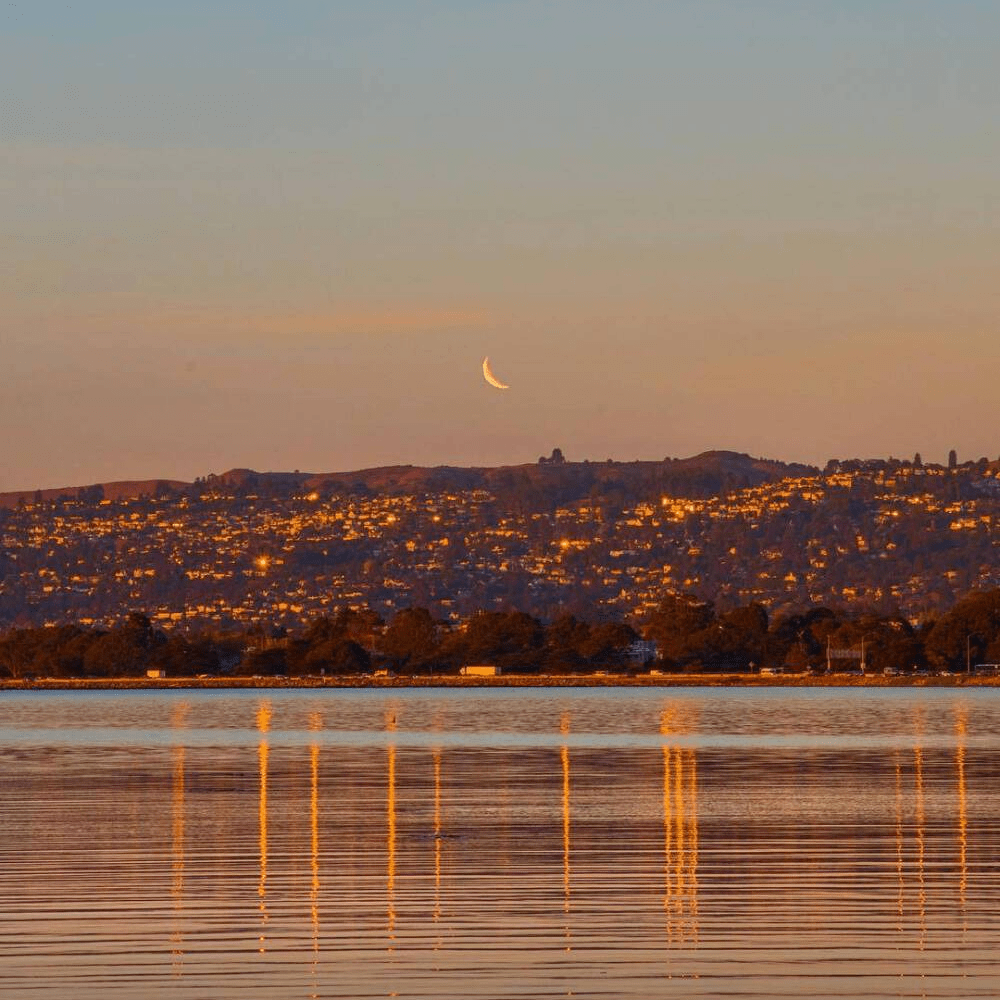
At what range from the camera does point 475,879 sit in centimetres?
3209

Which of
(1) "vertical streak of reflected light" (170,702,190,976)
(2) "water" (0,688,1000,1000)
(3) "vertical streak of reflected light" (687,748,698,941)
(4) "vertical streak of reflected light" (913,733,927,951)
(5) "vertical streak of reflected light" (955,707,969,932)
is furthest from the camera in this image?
(5) "vertical streak of reflected light" (955,707,969,932)

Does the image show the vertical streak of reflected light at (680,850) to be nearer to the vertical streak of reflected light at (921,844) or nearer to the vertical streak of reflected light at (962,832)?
the vertical streak of reflected light at (921,844)

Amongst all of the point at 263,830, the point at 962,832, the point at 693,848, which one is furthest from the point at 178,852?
the point at 962,832

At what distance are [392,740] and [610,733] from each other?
473 inches

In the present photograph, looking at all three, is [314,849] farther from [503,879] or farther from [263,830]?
[503,879]

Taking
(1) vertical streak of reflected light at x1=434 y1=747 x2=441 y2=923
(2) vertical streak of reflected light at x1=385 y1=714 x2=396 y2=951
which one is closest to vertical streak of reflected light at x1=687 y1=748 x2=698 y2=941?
(1) vertical streak of reflected light at x1=434 y1=747 x2=441 y2=923

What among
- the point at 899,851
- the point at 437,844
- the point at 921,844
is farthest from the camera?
the point at 437,844

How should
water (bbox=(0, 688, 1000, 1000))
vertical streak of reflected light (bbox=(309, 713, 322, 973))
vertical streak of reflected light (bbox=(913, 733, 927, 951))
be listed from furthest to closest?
vertical streak of reflected light (bbox=(913, 733, 927, 951)) → vertical streak of reflected light (bbox=(309, 713, 322, 973)) → water (bbox=(0, 688, 1000, 1000))

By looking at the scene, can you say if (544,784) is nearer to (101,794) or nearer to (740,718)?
(101,794)

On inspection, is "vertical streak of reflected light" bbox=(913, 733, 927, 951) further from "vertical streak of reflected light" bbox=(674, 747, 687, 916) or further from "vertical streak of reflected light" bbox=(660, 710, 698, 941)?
"vertical streak of reflected light" bbox=(674, 747, 687, 916)

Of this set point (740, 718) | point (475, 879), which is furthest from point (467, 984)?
point (740, 718)

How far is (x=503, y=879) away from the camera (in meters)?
32.0

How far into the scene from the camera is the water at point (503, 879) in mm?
23453

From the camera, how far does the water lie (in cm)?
2345
